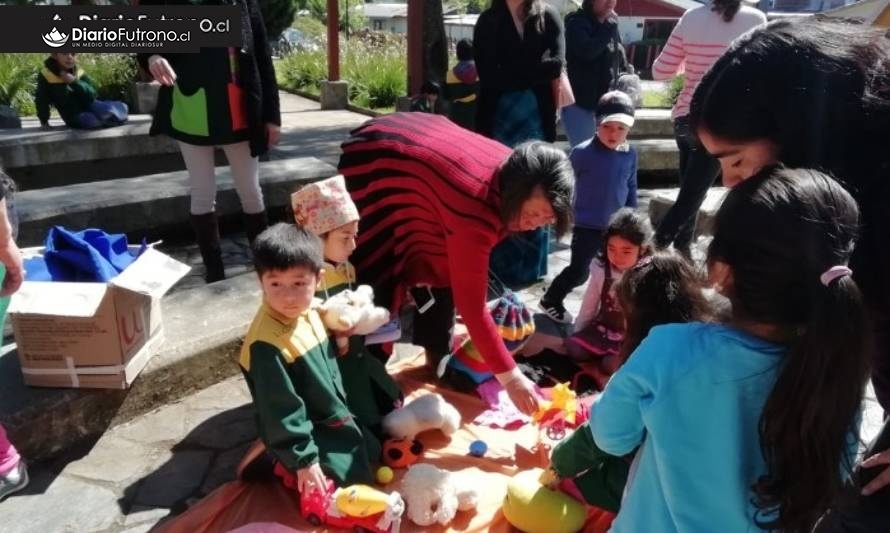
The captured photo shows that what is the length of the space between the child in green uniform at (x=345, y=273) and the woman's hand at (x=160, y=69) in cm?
100

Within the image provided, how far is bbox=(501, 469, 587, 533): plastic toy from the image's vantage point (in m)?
2.07

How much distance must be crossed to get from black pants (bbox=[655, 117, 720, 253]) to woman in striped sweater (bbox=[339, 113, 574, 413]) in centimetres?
151

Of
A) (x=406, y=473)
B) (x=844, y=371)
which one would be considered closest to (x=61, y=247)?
(x=406, y=473)

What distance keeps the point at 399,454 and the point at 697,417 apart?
1283 millimetres

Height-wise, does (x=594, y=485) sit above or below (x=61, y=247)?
below

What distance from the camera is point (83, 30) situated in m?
5.42

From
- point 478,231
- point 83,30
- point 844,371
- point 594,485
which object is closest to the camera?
point 844,371

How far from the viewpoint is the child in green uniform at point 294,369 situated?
197 centimetres

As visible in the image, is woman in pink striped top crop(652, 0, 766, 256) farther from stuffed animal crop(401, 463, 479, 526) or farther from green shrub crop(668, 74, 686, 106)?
green shrub crop(668, 74, 686, 106)

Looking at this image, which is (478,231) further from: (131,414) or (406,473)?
(131,414)

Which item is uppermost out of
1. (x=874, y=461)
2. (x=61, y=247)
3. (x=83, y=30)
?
(x=83, y=30)

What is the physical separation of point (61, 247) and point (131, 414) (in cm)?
64

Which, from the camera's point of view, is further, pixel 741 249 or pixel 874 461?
pixel 874 461

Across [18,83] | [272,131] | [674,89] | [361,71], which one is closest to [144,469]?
[272,131]
